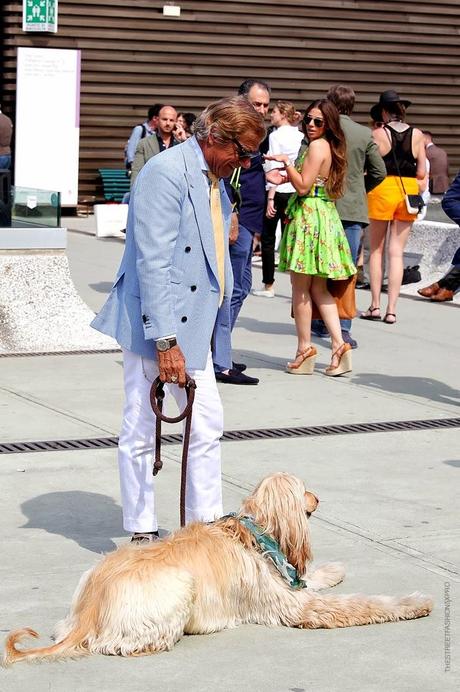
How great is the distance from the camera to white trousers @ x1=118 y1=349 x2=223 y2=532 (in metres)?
4.96

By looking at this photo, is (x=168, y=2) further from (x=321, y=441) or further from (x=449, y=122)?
(x=321, y=441)

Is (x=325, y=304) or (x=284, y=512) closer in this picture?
(x=284, y=512)

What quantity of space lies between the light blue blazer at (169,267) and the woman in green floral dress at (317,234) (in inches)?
145

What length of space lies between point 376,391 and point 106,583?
465 centimetres

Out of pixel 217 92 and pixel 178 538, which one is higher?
pixel 217 92

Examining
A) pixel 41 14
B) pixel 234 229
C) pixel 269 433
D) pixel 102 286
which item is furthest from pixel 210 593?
pixel 41 14

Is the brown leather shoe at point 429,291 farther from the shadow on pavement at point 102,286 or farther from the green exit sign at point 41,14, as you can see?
the green exit sign at point 41,14

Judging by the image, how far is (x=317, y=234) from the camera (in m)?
8.80

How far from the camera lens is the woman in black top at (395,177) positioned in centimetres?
1096

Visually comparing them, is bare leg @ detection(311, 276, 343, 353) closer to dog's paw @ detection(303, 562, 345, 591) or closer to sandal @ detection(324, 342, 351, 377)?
sandal @ detection(324, 342, 351, 377)

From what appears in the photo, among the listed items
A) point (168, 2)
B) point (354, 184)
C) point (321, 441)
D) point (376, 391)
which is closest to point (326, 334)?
point (354, 184)

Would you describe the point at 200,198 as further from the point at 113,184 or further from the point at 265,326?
the point at 113,184

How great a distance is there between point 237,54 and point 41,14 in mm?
3707

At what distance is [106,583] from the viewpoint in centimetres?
410
